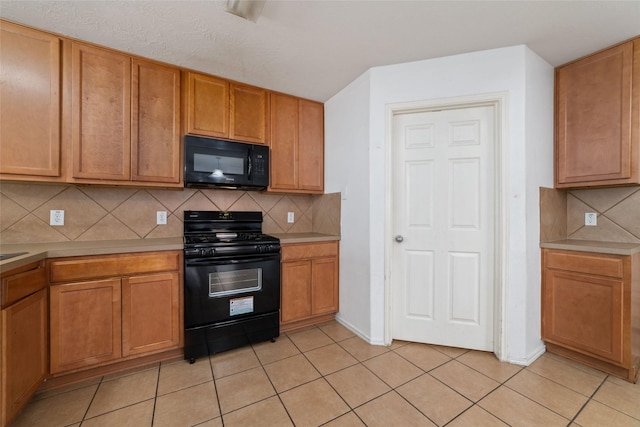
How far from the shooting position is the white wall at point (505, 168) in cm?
194

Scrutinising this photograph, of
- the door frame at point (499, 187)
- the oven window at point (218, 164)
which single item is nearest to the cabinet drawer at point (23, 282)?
the oven window at point (218, 164)

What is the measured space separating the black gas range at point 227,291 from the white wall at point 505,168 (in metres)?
0.77

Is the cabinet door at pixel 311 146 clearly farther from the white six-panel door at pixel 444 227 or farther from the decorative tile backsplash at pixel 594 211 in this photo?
the decorative tile backsplash at pixel 594 211

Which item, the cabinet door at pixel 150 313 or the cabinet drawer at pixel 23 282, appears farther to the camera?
the cabinet door at pixel 150 313

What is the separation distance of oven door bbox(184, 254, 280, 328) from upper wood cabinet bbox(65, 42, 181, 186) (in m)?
0.81

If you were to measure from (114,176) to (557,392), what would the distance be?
3.36 meters

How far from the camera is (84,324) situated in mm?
1691

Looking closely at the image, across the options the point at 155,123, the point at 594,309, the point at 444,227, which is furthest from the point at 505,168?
the point at 155,123

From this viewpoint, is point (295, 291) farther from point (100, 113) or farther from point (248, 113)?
point (100, 113)

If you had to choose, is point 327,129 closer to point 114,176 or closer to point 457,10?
point 457,10

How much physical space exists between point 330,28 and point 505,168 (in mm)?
1609

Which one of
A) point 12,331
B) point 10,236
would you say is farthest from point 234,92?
point 12,331

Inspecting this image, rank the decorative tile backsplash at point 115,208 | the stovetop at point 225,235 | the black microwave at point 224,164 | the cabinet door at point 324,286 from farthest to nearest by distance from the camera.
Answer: the cabinet door at point 324,286
the black microwave at point 224,164
the stovetop at point 225,235
the decorative tile backsplash at point 115,208

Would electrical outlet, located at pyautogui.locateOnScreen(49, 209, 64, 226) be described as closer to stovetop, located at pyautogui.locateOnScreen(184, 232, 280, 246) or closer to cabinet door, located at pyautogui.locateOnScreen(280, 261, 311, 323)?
stovetop, located at pyautogui.locateOnScreen(184, 232, 280, 246)
